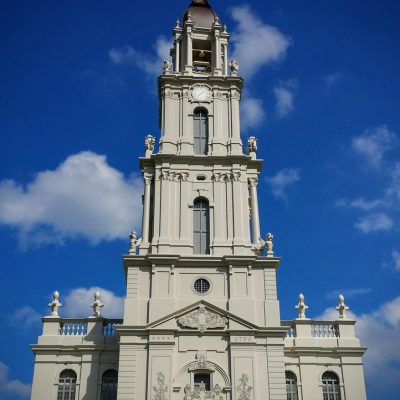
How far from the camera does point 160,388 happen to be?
2923cm

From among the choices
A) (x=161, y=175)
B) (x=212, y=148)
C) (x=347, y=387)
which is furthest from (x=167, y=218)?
(x=347, y=387)

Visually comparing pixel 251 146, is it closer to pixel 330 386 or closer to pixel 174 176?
pixel 174 176

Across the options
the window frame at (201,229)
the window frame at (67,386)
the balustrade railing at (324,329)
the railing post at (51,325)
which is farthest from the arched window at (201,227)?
the window frame at (67,386)

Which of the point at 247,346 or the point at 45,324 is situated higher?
the point at 45,324

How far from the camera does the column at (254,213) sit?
1351 inches

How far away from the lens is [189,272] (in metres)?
32.5

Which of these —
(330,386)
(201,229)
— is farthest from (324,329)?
(201,229)

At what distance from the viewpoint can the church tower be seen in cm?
2986

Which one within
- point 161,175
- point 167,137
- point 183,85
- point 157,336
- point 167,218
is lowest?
point 157,336

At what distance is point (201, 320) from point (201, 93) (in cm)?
1423

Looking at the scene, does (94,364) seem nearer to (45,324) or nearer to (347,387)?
(45,324)

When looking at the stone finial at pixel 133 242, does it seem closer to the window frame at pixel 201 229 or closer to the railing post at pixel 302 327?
the window frame at pixel 201 229

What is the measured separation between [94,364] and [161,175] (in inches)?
420

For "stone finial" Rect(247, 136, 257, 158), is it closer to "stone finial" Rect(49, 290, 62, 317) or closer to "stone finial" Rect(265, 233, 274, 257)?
"stone finial" Rect(265, 233, 274, 257)
